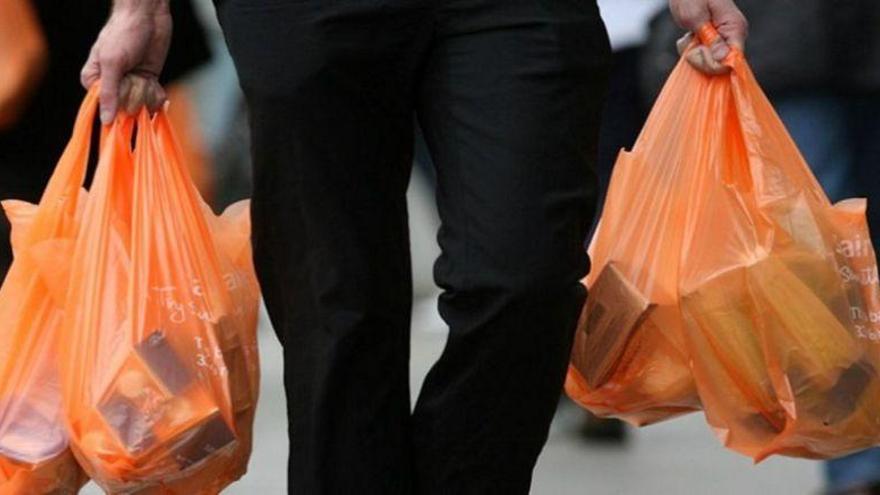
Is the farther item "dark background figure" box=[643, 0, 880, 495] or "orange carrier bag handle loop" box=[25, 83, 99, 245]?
"dark background figure" box=[643, 0, 880, 495]

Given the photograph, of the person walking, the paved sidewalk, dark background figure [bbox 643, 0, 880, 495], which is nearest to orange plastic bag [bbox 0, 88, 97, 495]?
the person walking

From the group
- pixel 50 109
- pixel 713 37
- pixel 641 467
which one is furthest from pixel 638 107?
pixel 713 37

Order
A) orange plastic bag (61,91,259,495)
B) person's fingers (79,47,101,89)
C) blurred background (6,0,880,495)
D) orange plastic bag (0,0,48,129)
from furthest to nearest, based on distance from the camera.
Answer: blurred background (6,0,880,495), orange plastic bag (0,0,48,129), person's fingers (79,47,101,89), orange plastic bag (61,91,259,495)

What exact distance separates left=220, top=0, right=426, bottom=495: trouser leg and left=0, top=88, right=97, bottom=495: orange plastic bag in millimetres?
367

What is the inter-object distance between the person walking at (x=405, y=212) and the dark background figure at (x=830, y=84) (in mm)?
1340

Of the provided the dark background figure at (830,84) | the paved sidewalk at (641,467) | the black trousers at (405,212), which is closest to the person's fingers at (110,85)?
the black trousers at (405,212)

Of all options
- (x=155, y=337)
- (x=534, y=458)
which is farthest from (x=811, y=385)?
(x=155, y=337)

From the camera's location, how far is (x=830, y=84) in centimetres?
511

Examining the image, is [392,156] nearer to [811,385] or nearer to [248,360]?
[248,360]

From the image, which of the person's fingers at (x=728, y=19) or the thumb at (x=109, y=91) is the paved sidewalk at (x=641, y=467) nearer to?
the person's fingers at (x=728, y=19)

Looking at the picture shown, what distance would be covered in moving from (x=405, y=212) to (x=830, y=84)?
1499mm

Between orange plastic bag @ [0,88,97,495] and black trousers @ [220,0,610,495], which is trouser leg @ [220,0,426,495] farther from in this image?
orange plastic bag @ [0,88,97,495]

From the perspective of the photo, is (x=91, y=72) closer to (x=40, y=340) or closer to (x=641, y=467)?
(x=40, y=340)

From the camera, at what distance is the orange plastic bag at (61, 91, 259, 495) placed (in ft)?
12.7
